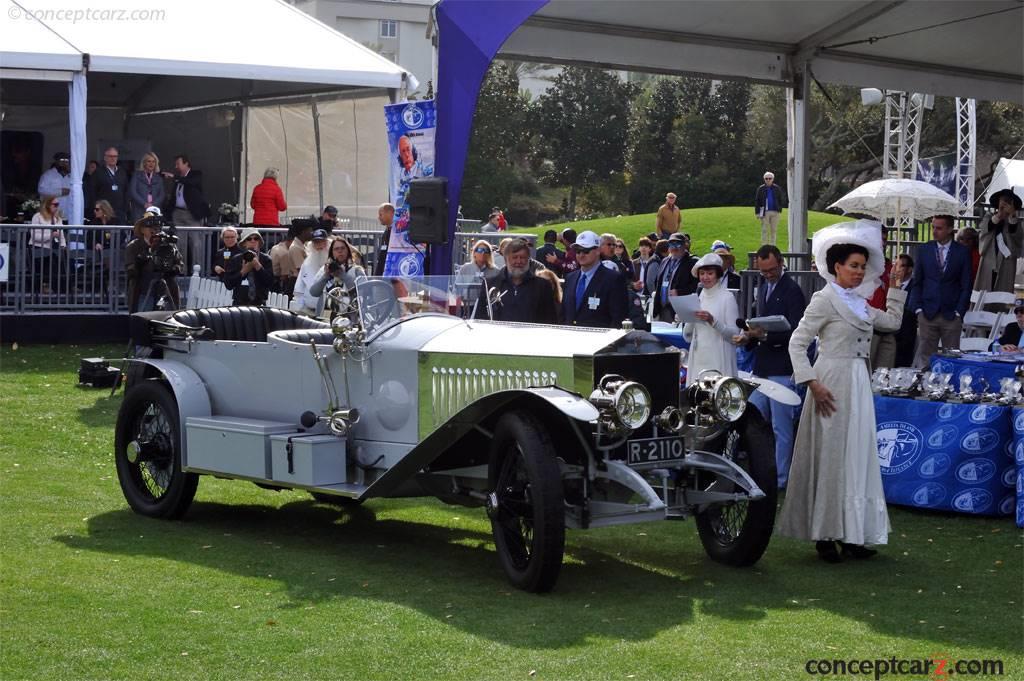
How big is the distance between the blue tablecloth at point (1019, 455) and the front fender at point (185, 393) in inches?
204

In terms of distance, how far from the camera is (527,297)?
976 centimetres

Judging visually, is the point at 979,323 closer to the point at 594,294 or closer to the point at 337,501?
the point at 594,294

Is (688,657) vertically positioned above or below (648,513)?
below

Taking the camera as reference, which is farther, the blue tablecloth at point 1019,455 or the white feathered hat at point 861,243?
the blue tablecloth at point 1019,455

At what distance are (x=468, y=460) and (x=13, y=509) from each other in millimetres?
3132

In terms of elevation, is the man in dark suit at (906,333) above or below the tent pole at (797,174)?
below

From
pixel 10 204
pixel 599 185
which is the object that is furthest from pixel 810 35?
pixel 599 185

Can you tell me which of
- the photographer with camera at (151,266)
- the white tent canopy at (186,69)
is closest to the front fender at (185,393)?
the photographer with camera at (151,266)

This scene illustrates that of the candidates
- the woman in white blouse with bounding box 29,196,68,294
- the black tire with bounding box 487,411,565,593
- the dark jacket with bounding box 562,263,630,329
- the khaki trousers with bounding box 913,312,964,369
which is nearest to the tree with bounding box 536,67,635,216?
the woman in white blouse with bounding box 29,196,68,294

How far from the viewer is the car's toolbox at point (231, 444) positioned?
803 centimetres

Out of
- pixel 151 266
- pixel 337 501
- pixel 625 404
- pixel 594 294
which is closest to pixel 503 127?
pixel 151 266

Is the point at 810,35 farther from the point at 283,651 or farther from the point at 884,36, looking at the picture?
the point at 283,651

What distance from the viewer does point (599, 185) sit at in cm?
5441

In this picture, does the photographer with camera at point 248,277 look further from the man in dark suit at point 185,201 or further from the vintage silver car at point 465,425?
the man in dark suit at point 185,201
